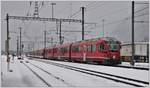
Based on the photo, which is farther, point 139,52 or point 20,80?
point 139,52

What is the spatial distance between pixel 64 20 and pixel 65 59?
7122 mm

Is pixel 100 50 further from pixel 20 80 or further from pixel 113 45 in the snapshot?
pixel 20 80

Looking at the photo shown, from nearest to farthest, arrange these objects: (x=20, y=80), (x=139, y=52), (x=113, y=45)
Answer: (x=20, y=80) < (x=113, y=45) < (x=139, y=52)

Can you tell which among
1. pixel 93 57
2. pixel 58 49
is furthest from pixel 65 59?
pixel 93 57

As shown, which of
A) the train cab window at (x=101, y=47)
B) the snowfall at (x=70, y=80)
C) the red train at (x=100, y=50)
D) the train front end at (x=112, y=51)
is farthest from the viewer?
the train cab window at (x=101, y=47)

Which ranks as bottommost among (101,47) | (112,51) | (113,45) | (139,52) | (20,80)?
(20,80)

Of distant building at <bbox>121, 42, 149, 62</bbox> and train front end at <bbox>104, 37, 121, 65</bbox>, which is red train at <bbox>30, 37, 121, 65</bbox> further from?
distant building at <bbox>121, 42, 149, 62</bbox>

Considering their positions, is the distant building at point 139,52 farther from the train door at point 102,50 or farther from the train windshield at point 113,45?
the train door at point 102,50

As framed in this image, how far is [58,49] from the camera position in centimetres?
5494

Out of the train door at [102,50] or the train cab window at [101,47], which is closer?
the train door at [102,50]

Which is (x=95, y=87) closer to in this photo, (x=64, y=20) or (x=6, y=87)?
(x=6, y=87)

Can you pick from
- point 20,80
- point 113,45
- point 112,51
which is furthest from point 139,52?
point 20,80

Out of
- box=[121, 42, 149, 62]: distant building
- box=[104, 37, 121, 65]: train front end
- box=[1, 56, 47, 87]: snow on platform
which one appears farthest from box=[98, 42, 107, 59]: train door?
box=[121, 42, 149, 62]: distant building

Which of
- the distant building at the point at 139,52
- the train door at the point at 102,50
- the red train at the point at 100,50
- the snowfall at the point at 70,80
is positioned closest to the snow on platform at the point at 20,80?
the snowfall at the point at 70,80
